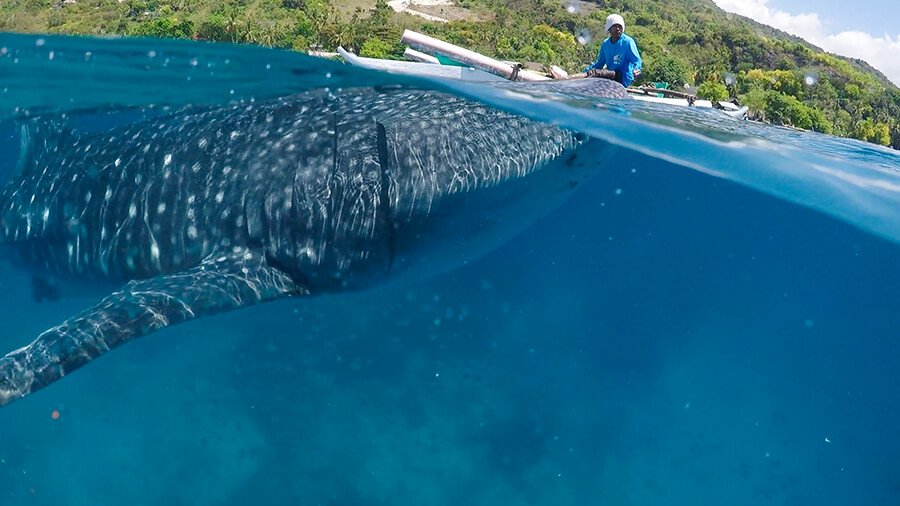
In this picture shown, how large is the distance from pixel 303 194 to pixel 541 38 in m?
95.1

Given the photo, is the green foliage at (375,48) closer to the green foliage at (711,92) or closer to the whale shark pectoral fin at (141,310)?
the green foliage at (711,92)

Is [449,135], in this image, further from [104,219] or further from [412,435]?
[412,435]

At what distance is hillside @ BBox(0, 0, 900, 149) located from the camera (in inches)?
2753

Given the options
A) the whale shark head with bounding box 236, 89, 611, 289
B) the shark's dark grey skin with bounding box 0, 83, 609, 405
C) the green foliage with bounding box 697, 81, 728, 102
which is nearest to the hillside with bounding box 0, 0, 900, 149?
the green foliage with bounding box 697, 81, 728, 102

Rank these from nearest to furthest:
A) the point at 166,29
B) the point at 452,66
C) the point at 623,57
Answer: the point at 452,66, the point at 623,57, the point at 166,29

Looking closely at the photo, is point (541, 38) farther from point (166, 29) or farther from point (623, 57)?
point (623, 57)

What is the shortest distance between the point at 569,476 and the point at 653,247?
30.9ft

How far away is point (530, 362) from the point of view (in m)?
12.2

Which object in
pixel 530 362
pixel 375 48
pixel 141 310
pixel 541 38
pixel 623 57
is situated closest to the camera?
pixel 141 310

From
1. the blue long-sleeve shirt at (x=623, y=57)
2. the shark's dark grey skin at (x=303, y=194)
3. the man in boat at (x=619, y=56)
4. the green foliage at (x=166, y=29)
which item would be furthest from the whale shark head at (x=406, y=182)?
the green foliage at (x=166, y=29)

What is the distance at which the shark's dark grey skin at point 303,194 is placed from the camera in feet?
20.9

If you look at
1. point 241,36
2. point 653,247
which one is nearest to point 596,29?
point 241,36

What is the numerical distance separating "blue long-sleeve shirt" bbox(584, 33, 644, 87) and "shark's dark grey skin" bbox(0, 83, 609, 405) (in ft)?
10.9

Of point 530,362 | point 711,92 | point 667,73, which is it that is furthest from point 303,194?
point 667,73
